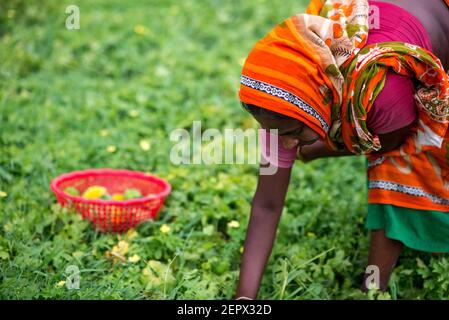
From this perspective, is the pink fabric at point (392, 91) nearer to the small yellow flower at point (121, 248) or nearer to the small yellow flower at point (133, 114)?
the small yellow flower at point (121, 248)

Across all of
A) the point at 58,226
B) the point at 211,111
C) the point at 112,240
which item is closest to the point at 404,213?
the point at 112,240

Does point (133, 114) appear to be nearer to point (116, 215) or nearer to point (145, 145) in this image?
point (145, 145)

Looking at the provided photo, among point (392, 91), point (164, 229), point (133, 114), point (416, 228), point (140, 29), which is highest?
point (140, 29)

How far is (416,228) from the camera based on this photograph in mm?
2566

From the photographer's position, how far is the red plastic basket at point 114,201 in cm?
292

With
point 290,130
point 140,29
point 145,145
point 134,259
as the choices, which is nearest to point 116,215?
point 134,259

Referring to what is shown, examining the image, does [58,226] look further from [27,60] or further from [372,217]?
[27,60]

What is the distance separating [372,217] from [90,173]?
1475 mm

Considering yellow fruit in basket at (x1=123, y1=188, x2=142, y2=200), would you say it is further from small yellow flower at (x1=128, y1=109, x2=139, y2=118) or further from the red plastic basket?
small yellow flower at (x1=128, y1=109, x2=139, y2=118)

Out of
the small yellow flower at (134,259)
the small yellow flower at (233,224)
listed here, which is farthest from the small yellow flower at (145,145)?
the small yellow flower at (134,259)

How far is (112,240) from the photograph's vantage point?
9.45 feet

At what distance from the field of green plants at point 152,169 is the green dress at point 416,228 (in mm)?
102

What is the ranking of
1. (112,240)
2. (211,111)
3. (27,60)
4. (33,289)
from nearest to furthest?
(33,289) → (112,240) → (211,111) → (27,60)

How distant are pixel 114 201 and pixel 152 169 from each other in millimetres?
747
